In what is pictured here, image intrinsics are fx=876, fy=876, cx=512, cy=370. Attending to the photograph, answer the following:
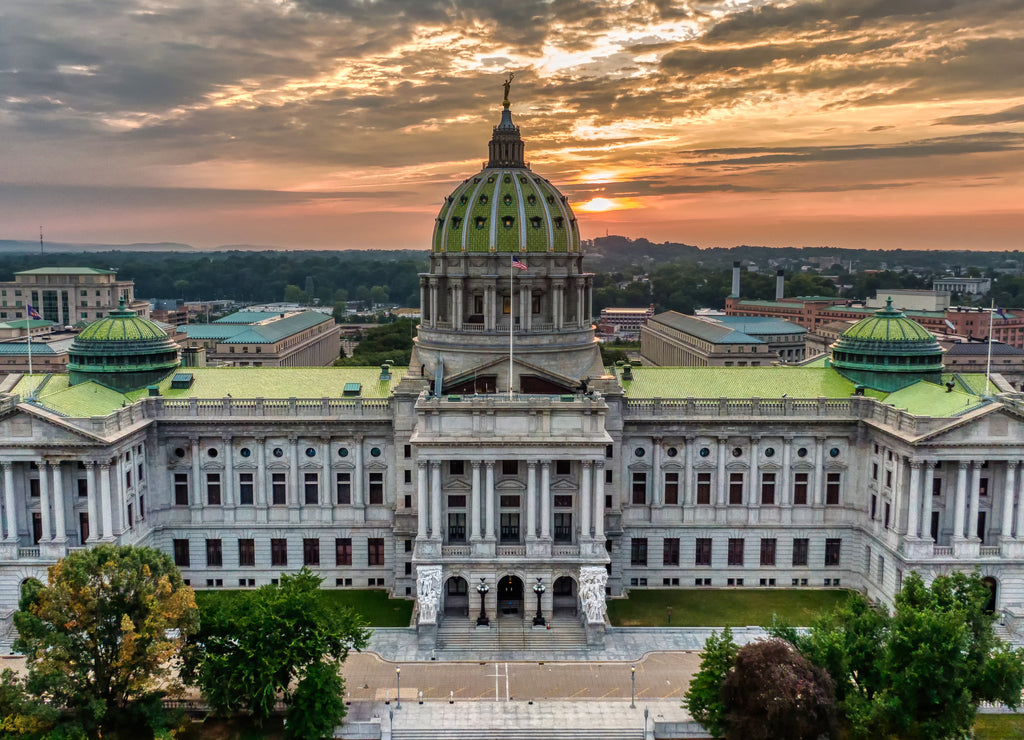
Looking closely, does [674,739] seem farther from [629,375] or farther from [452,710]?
[629,375]

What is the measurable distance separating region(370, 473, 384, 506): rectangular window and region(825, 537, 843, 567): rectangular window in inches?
1591

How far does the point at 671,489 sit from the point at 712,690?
2941 centimetres

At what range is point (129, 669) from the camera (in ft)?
170

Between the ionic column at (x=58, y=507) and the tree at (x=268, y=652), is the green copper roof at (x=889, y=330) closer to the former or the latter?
the tree at (x=268, y=652)

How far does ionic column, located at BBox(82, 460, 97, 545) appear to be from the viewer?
68.6m

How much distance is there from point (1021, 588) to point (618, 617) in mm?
32753

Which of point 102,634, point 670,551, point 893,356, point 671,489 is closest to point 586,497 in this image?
point 671,489

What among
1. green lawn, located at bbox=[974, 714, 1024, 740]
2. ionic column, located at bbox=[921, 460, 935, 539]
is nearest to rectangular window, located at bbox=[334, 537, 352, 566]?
ionic column, located at bbox=[921, 460, 935, 539]

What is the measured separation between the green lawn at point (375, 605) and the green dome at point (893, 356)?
4713cm

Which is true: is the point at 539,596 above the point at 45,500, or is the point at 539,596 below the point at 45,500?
below

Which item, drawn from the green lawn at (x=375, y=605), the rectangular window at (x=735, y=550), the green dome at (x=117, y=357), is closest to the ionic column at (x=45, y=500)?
the green dome at (x=117, y=357)

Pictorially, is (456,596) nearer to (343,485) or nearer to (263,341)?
(343,485)

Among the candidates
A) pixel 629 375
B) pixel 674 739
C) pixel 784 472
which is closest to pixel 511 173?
pixel 629 375

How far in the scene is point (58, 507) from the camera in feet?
228
